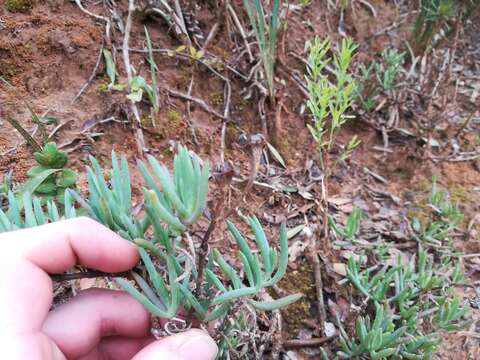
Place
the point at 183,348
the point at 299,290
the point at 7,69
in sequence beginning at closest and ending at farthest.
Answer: the point at 183,348
the point at 299,290
the point at 7,69

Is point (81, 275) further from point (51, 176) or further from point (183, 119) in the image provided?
point (183, 119)

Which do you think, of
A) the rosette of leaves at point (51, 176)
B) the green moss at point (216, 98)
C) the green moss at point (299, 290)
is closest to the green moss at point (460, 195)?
the green moss at point (299, 290)

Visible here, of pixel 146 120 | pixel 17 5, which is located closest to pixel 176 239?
pixel 146 120

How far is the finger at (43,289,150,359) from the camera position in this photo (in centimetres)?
109

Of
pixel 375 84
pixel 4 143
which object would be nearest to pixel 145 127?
pixel 4 143

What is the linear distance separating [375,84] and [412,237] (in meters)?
0.84

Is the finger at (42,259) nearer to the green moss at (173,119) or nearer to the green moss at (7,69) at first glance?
the green moss at (173,119)

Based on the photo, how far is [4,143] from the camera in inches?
70.4

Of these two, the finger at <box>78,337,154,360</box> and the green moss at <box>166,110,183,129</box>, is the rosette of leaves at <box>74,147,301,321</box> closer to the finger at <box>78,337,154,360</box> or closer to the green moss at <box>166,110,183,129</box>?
the finger at <box>78,337,154,360</box>

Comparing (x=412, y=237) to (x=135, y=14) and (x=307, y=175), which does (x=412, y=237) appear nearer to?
(x=307, y=175)

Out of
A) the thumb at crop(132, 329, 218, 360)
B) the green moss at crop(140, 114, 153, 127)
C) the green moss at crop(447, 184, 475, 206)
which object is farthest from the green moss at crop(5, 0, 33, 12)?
the green moss at crop(447, 184, 475, 206)

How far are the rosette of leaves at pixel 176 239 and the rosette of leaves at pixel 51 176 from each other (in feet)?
1.49

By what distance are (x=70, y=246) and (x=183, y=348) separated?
1.10 ft

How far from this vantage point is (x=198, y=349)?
946 millimetres
